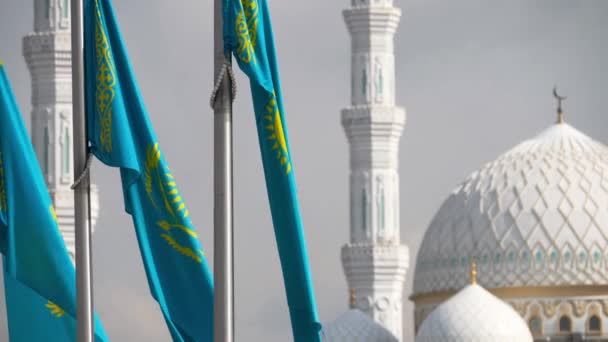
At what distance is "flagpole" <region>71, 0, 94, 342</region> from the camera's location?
10.8 m

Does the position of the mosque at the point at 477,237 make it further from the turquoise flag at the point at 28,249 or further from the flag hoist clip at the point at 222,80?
the flag hoist clip at the point at 222,80

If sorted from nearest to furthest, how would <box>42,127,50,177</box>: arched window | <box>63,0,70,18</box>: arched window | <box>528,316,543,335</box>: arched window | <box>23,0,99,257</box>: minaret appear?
<box>23,0,99,257</box>: minaret, <box>63,0,70,18</box>: arched window, <box>42,127,50,177</box>: arched window, <box>528,316,543,335</box>: arched window

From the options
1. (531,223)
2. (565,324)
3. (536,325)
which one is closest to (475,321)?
(536,325)

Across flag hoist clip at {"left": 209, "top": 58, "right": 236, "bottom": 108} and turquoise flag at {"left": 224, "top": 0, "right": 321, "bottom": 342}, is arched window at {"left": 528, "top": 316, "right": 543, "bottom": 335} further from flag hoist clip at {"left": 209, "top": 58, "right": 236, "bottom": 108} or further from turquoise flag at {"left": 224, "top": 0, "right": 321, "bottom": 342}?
flag hoist clip at {"left": 209, "top": 58, "right": 236, "bottom": 108}

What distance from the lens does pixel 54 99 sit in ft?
120

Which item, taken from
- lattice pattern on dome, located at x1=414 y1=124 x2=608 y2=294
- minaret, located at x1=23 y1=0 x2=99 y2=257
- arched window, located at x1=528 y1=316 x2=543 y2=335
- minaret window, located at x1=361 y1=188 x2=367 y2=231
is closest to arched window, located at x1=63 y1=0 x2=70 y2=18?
minaret, located at x1=23 y1=0 x2=99 y2=257

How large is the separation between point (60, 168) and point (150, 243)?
26.2 metres

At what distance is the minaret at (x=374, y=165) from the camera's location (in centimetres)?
4125

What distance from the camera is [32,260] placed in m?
11.1

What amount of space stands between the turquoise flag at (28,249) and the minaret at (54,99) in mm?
24256

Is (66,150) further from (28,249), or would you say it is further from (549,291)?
(28,249)

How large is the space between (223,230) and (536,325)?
33.6m

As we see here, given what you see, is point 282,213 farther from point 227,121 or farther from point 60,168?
point 60,168

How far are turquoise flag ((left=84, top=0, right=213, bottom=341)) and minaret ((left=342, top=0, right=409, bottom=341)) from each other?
30.0 m
